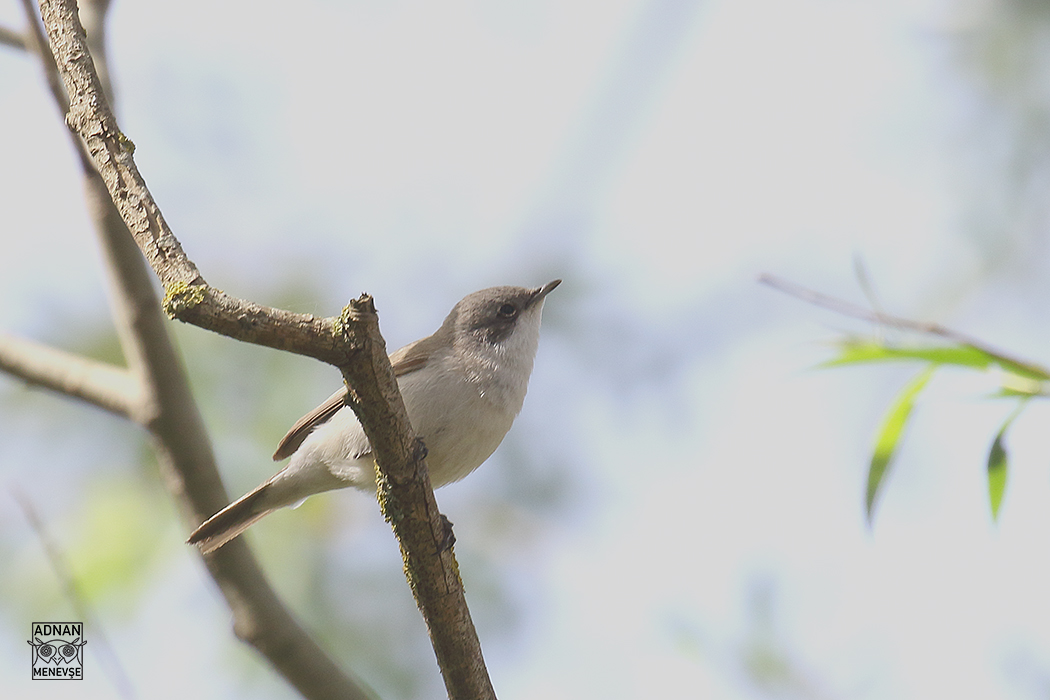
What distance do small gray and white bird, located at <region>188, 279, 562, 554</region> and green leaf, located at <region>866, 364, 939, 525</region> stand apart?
71.2 inches

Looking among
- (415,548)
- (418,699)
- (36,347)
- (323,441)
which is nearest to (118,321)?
(36,347)

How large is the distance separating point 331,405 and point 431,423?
1.98ft

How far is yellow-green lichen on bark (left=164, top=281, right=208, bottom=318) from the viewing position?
2.29 m

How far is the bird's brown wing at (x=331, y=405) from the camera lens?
4.66 metres

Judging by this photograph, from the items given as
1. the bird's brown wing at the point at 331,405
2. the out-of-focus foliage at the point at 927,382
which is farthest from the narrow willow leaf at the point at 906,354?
the bird's brown wing at the point at 331,405

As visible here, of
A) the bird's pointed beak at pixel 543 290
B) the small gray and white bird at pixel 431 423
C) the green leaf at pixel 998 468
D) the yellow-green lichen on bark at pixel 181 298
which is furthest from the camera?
the bird's pointed beak at pixel 543 290

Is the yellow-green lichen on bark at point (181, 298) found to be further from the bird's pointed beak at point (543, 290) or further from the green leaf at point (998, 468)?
the bird's pointed beak at point (543, 290)

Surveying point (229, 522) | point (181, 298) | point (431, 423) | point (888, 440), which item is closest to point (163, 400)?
point (229, 522)

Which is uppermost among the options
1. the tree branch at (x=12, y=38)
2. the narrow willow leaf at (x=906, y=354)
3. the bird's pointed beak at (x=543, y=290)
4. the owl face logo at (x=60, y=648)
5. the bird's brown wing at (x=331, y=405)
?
the tree branch at (x=12, y=38)

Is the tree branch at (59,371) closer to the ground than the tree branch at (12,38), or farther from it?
closer to the ground

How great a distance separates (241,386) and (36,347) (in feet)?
9.61

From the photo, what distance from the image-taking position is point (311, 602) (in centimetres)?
695

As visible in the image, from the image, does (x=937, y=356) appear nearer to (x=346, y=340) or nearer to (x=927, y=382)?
(x=927, y=382)

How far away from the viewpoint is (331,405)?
461 centimetres
